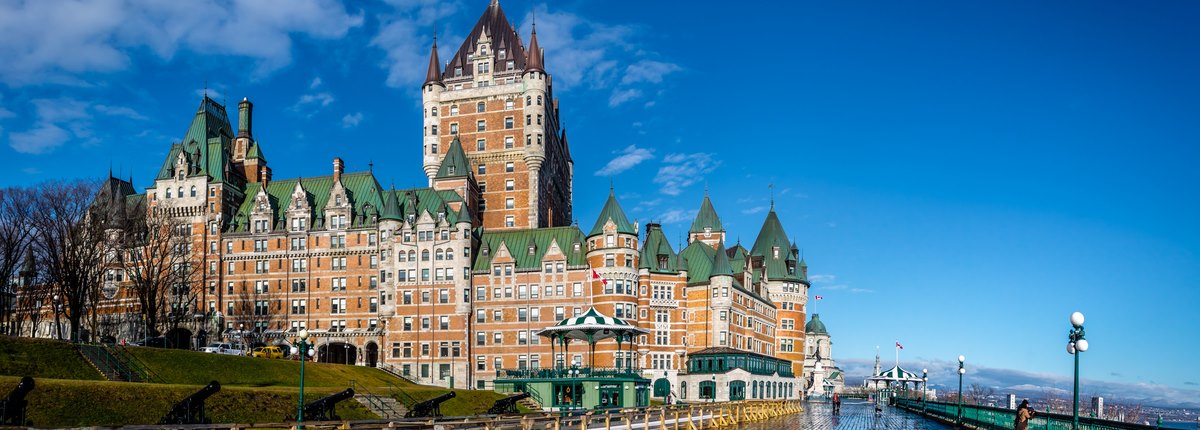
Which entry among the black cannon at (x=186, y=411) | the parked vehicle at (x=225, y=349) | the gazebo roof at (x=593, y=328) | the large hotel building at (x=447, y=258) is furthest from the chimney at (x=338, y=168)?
the black cannon at (x=186, y=411)

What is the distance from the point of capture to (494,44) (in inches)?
4904

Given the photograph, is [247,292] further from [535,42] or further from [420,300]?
[535,42]

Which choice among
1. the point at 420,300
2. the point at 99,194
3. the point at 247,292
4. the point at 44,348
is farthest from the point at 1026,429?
the point at 247,292

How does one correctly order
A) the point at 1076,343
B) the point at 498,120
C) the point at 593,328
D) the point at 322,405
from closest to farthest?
the point at 1076,343, the point at 322,405, the point at 593,328, the point at 498,120

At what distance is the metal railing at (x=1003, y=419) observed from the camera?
30.3m

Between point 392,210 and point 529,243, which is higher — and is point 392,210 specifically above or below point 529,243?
above

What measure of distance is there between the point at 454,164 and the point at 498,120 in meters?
9.85

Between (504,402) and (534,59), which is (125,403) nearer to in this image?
(504,402)

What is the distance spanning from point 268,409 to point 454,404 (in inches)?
654

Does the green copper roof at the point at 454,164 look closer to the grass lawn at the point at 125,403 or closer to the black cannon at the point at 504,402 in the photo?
the grass lawn at the point at 125,403

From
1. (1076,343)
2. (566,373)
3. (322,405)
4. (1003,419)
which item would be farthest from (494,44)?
(1076,343)

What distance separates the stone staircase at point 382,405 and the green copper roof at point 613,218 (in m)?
36.7

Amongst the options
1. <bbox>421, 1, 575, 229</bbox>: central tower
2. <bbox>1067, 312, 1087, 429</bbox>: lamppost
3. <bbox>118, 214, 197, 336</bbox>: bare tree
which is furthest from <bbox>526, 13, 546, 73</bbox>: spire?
<bbox>1067, 312, 1087, 429</bbox>: lamppost

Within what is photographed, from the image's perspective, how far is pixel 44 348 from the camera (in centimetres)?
5934
